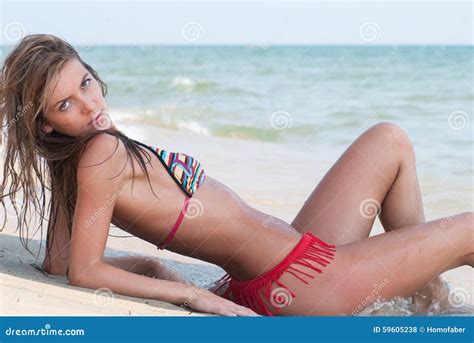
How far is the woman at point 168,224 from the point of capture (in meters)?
2.71

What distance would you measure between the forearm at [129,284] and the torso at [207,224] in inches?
7.9

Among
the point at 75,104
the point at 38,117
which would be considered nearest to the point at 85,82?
the point at 75,104

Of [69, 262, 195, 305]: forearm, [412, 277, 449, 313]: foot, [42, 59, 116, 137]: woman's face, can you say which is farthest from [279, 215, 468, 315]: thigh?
→ [42, 59, 116, 137]: woman's face

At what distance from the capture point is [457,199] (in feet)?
19.8

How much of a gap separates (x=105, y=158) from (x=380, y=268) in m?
1.18

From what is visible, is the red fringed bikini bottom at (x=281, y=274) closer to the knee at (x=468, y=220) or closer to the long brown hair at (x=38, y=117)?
the knee at (x=468, y=220)

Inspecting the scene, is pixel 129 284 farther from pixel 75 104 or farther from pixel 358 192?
pixel 358 192

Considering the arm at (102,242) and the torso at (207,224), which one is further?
the torso at (207,224)

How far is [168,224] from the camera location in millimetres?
2848

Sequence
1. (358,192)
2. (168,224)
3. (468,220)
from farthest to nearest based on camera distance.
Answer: (358,192) < (468,220) < (168,224)

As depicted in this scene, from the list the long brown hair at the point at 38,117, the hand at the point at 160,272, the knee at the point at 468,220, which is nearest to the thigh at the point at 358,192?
the knee at the point at 468,220

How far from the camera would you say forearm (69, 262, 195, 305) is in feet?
8.91

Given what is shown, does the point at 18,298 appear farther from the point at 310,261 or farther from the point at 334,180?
the point at 334,180

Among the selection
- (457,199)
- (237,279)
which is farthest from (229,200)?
(457,199)
